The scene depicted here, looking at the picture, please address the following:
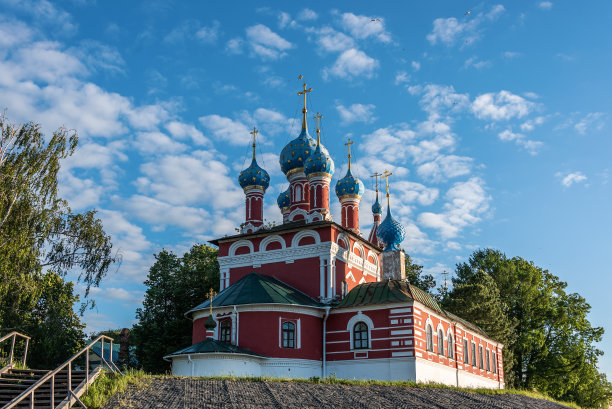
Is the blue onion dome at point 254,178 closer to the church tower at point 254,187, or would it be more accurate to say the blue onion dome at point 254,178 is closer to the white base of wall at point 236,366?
the church tower at point 254,187

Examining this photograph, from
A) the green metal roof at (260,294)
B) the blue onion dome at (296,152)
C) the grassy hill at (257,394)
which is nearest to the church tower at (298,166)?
the blue onion dome at (296,152)

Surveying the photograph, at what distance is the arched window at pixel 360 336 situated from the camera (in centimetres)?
2275

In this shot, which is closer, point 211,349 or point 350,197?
point 211,349

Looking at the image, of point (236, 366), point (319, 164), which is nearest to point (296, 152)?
point (319, 164)

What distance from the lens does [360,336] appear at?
2297 centimetres

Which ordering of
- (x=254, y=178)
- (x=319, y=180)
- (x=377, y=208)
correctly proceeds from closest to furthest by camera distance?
(x=319, y=180) → (x=254, y=178) → (x=377, y=208)

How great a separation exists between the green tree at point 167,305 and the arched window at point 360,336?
11.4 m

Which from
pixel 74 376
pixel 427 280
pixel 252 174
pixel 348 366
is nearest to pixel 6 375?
pixel 74 376

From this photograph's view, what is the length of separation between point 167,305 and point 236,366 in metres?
13.0

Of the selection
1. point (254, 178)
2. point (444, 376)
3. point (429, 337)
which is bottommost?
point (444, 376)

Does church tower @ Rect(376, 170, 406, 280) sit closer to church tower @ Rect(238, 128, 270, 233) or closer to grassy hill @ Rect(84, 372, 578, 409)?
church tower @ Rect(238, 128, 270, 233)

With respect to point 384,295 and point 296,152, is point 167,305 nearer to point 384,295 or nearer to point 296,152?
point 296,152

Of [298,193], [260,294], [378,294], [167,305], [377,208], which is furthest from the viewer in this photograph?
[377,208]

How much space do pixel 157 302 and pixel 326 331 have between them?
12442 millimetres
